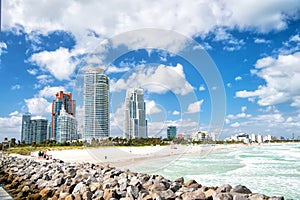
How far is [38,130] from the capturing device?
238 feet

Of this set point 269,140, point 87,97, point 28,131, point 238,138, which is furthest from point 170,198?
point 269,140

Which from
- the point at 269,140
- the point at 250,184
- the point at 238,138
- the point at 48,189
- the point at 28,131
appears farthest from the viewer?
the point at 269,140

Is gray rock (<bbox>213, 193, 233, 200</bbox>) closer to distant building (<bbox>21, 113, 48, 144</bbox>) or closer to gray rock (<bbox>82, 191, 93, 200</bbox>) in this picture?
gray rock (<bbox>82, 191, 93, 200</bbox>)

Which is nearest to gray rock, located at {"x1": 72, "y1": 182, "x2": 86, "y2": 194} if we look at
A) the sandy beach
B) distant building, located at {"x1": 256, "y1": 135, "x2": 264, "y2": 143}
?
the sandy beach

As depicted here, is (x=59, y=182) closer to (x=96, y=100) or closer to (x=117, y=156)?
(x=96, y=100)

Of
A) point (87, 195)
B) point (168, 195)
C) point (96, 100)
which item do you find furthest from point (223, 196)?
point (96, 100)

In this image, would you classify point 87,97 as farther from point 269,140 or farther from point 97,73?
point 269,140

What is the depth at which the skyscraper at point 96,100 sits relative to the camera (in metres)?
10.0

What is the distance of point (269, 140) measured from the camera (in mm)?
146625

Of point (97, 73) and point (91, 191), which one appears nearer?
point (91, 191)

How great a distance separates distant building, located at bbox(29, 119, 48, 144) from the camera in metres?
70.9

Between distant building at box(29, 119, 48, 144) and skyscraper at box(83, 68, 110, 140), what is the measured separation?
65411 mm

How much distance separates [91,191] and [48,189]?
5.20ft

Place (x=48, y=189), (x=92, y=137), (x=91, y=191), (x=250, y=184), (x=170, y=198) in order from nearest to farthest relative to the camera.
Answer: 1. (x=170, y=198)
2. (x=91, y=191)
3. (x=48, y=189)
4. (x=92, y=137)
5. (x=250, y=184)
